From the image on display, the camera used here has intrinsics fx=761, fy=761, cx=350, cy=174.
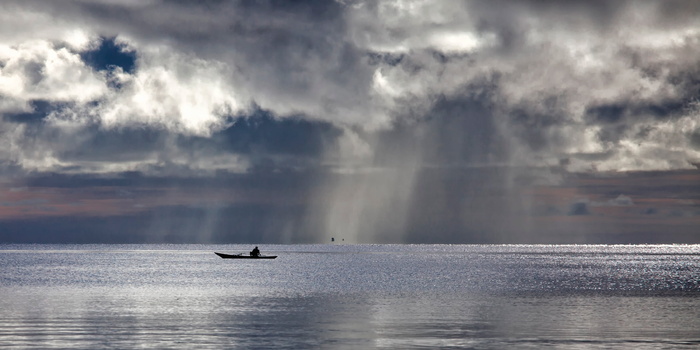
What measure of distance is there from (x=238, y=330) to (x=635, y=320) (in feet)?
95.3

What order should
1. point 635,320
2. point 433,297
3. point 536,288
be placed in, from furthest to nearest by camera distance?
1. point 536,288
2. point 433,297
3. point 635,320

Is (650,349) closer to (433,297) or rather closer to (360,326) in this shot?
(360,326)

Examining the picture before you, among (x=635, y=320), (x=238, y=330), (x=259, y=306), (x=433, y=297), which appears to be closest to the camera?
(x=238, y=330)

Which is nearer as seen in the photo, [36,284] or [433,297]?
[433,297]

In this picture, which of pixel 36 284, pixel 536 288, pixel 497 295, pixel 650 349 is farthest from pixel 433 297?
pixel 36 284

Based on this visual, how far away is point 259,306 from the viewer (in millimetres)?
68062

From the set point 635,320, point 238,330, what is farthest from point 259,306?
point 635,320

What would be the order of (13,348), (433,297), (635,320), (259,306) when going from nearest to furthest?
1. (13,348)
2. (635,320)
3. (259,306)
4. (433,297)

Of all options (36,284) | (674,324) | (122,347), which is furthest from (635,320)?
(36,284)

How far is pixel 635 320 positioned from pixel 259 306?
31513mm

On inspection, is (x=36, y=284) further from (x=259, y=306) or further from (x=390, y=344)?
(x=390, y=344)

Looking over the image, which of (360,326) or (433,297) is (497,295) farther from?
(360,326)

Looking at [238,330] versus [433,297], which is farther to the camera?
[433,297]

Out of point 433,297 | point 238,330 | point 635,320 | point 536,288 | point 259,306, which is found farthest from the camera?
point 536,288
